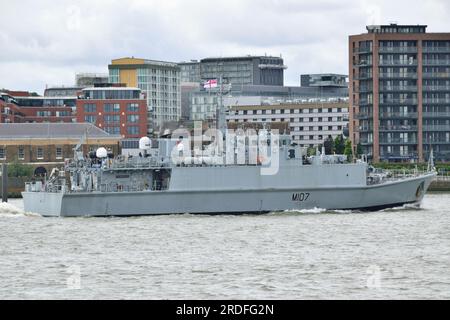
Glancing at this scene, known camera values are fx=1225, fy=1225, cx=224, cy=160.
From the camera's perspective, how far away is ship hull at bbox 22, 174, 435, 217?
5719 centimetres

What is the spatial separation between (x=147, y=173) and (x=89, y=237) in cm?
1204

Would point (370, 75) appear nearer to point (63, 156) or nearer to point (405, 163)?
point (405, 163)

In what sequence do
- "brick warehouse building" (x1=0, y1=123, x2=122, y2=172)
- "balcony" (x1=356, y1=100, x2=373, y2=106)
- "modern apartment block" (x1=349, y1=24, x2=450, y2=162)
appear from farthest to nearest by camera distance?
"balcony" (x1=356, y1=100, x2=373, y2=106)
"modern apartment block" (x1=349, y1=24, x2=450, y2=162)
"brick warehouse building" (x1=0, y1=123, x2=122, y2=172)

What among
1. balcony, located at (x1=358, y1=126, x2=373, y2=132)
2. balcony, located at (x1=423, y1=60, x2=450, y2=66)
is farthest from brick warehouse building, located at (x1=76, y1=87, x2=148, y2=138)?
balcony, located at (x1=423, y1=60, x2=450, y2=66)

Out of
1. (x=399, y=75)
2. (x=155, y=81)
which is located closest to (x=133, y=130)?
(x=399, y=75)

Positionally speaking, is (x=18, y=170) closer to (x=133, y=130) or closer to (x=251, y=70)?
(x=133, y=130)

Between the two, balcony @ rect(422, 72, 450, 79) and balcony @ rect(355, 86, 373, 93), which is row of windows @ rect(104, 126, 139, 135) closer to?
balcony @ rect(355, 86, 373, 93)

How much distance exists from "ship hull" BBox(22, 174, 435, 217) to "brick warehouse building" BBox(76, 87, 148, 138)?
6437cm

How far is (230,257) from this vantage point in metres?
38.9

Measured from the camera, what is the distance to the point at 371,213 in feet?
189

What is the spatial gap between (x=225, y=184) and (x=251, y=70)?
449 feet

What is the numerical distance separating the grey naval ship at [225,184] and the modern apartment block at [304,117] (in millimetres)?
Result: 82882
